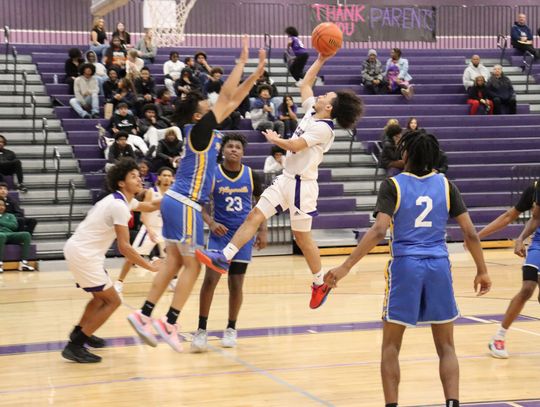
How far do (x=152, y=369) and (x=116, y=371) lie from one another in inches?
10.6

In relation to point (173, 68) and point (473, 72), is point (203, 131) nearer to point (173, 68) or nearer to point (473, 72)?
point (173, 68)

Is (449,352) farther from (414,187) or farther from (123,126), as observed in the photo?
(123,126)

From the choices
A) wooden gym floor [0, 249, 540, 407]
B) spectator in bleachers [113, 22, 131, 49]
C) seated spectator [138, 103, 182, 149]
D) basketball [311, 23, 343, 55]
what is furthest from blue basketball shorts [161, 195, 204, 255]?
spectator in bleachers [113, 22, 131, 49]

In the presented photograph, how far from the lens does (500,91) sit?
68.6 feet

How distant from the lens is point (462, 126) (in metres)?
20.2

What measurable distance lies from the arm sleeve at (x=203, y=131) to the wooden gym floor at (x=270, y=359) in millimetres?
1713

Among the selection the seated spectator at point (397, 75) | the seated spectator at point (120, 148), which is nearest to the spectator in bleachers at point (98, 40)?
the seated spectator at point (120, 148)

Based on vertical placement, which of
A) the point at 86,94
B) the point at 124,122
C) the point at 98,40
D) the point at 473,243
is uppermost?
the point at 98,40

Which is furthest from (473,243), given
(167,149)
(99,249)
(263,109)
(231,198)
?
(263,109)

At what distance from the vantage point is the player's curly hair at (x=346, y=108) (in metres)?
7.36

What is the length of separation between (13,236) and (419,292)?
34.1ft

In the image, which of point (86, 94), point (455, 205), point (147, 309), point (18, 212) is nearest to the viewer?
point (455, 205)

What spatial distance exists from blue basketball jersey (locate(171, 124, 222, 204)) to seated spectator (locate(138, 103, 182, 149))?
8.73 meters

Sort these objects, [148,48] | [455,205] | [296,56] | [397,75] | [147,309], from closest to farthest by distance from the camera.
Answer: [455,205] < [147,309] < [296,56] < [148,48] < [397,75]
